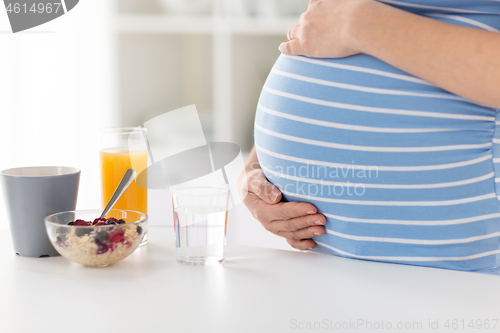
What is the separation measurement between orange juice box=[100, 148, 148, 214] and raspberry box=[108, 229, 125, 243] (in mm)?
143

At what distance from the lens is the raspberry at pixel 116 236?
0.65 m

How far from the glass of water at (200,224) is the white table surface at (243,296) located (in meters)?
0.02

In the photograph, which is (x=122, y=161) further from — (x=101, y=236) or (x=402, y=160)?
(x=402, y=160)

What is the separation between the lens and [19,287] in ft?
2.00

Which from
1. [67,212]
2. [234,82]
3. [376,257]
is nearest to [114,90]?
[234,82]

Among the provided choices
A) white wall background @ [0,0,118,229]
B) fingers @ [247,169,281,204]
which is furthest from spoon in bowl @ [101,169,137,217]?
white wall background @ [0,0,118,229]

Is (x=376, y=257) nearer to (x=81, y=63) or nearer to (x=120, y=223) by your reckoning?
(x=120, y=223)

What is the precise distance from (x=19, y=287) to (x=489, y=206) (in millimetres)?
667

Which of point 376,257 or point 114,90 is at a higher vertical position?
point 114,90

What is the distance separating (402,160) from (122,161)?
0.44 meters

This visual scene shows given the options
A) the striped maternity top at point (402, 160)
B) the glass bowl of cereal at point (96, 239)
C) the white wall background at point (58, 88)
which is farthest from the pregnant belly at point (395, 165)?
the white wall background at point (58, 88)

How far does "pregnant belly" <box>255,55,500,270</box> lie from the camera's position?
2.32 ft

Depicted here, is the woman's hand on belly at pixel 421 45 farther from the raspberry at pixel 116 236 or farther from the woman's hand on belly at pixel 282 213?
Result: the raspberry at pixel 116 236

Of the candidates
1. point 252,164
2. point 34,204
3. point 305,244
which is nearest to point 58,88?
point 252,164
